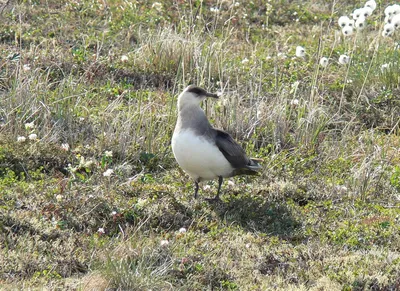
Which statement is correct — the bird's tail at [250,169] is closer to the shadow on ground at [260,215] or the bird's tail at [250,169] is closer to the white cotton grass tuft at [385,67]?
the shadow on ground at [260,215]

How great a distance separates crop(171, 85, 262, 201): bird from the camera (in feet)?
21.7

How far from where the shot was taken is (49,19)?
11.2 metres

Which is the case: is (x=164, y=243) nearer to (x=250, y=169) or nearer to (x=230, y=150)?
(x=230, y=150)

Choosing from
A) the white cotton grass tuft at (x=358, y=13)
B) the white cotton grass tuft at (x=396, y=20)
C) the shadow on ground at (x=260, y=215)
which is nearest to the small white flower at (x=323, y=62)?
the white cotton grass tuft at (x=358, y=13)

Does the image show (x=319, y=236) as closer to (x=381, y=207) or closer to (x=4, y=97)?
(x=381, y=207)

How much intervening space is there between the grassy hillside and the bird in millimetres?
261

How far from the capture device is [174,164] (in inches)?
304

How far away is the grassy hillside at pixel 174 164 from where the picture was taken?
223 inches

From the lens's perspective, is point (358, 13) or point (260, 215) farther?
point (358, 13)

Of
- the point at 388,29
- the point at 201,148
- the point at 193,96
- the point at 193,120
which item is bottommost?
the point at 201,148

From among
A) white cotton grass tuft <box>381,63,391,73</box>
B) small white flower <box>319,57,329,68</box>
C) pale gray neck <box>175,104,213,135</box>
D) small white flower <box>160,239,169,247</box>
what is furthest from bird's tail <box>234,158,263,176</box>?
white cotton grass tuft <box>381,63,391,73</box>

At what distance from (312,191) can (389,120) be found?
2191 mm

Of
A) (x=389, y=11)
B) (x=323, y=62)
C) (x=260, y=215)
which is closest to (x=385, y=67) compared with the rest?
(x=389, y=11)

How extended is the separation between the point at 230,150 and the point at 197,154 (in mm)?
401
